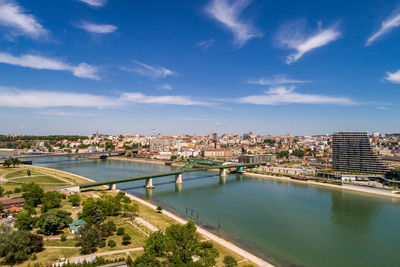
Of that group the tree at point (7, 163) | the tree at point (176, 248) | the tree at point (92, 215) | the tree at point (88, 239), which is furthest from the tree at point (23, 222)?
the tree at point (7, 163)

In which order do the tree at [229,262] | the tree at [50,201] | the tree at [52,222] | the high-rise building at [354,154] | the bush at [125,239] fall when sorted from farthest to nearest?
the high-rise building at [354,154]
the tree at [50,201]
the tree at [52,222]
the bush at [125,239]
the tree at [229,262]

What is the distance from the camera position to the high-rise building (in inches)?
1780

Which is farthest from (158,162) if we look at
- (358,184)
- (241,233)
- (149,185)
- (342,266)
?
(342,266)

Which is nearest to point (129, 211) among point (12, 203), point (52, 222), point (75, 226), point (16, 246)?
point (75, 226)

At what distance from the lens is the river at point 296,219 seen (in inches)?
679

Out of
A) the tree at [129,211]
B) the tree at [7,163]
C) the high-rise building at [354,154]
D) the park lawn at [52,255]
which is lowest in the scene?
the park lawn at [52,255]

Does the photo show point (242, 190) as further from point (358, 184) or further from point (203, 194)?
point (358, 184)

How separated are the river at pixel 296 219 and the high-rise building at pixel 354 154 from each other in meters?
11.2

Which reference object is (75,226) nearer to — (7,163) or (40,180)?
(40,180)

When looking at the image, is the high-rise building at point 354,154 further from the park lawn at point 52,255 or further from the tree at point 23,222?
the tree at point 23,222

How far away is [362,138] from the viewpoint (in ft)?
156

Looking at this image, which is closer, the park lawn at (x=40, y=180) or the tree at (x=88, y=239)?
the tree at (x=88, y=239)

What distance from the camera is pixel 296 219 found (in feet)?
80.7

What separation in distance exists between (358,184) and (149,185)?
3563 cm
